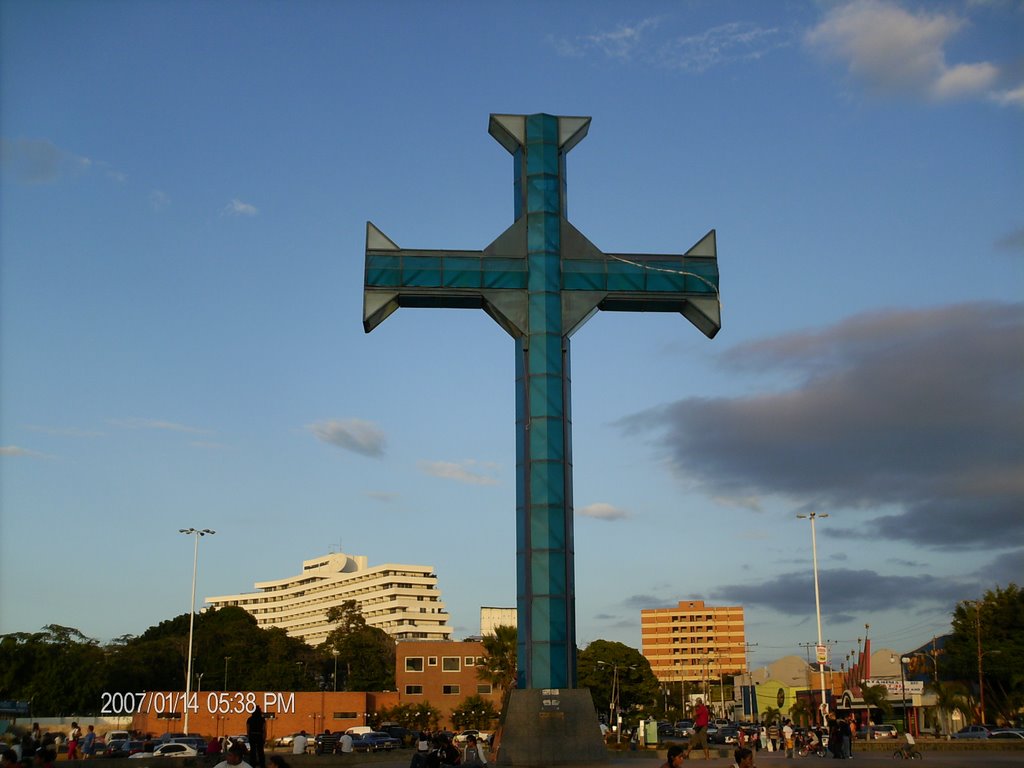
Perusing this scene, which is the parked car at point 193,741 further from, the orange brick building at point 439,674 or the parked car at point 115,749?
the orange brick building at point 439,674

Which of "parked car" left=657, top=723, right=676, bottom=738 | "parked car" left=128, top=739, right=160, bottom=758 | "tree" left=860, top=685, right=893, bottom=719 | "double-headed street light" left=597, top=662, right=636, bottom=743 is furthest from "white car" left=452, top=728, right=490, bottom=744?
"double-headed street light" left=597, top=662, right=636, bottom=743

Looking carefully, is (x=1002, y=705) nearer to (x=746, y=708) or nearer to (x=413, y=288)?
(x=746, y=708)

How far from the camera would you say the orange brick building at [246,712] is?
94.1 m

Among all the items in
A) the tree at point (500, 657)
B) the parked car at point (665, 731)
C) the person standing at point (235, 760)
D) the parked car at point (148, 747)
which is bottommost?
the parked car at point (665, 731)

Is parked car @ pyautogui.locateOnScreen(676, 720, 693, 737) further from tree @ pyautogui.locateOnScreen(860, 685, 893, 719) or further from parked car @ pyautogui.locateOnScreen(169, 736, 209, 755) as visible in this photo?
parked car @ pyautogui.locateOnScreen(169, 736, 209, 755)

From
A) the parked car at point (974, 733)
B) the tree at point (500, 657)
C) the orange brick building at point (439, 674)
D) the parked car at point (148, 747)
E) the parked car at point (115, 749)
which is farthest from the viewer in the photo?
the orange brick building at point (439, 674)

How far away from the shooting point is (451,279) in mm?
34656

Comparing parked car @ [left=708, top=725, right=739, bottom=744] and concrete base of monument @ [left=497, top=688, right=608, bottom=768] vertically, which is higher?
concrete base of monument @ [left=497, top=688, right=608, bottom=768]

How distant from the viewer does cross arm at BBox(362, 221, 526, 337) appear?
34.3 meters

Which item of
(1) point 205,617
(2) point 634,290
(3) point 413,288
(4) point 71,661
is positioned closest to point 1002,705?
(2) point 634,290

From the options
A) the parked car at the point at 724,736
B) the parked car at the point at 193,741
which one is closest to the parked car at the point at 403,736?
the parked car at the point at 193,741

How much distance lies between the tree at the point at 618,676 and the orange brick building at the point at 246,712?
25117 millimetres

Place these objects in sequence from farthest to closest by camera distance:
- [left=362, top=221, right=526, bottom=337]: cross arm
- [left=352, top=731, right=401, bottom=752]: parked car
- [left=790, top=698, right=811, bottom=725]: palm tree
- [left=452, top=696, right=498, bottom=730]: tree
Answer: [left=452, top=696, right=498, bottom=730]: tree < [left=790, top=698, right=811, bottom=725]: palm tree < [left=352, top=731, right=401, bottom=752]: parked car < [left=362, top=221, right=526, bottom=337]: cross arm

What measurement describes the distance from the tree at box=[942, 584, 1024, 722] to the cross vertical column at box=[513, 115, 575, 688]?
5411cm
